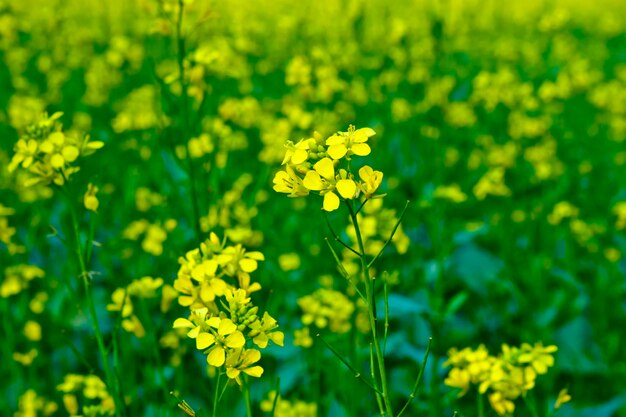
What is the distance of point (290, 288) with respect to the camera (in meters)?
2.29

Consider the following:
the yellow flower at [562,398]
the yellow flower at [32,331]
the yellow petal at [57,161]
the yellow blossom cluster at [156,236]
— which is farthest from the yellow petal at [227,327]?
the yellow flower at [32,331]

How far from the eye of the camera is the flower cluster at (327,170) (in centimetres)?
99

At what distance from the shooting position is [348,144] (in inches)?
40.9

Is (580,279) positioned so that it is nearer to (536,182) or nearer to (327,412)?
(536,182)

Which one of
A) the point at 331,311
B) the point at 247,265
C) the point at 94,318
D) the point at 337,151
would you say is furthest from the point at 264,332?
the point at 331,311

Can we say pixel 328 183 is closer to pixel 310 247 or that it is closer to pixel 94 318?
pixel 94 318

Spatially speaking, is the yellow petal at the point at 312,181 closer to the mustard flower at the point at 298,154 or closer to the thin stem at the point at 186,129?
the mustard flower at the point at 298,154

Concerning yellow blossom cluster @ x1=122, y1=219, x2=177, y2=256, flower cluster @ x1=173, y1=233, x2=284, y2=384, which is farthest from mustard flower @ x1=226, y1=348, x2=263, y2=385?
yellow blossom cluster @ x1=122, y1=219, x2=177, y2=256

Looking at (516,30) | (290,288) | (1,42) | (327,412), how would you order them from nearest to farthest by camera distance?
(327,412), (290,288), (1,42), (516,30)

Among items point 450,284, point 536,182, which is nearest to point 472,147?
point 536,182

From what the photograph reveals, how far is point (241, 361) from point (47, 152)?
60cm

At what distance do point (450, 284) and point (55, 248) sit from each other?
150 cm

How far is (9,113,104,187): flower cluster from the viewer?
1331mm

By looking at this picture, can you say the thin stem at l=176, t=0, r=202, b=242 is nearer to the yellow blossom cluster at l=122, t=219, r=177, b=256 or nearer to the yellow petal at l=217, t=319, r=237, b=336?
the yellow blossom cluster at l=122, t=219, r=177, b=256
